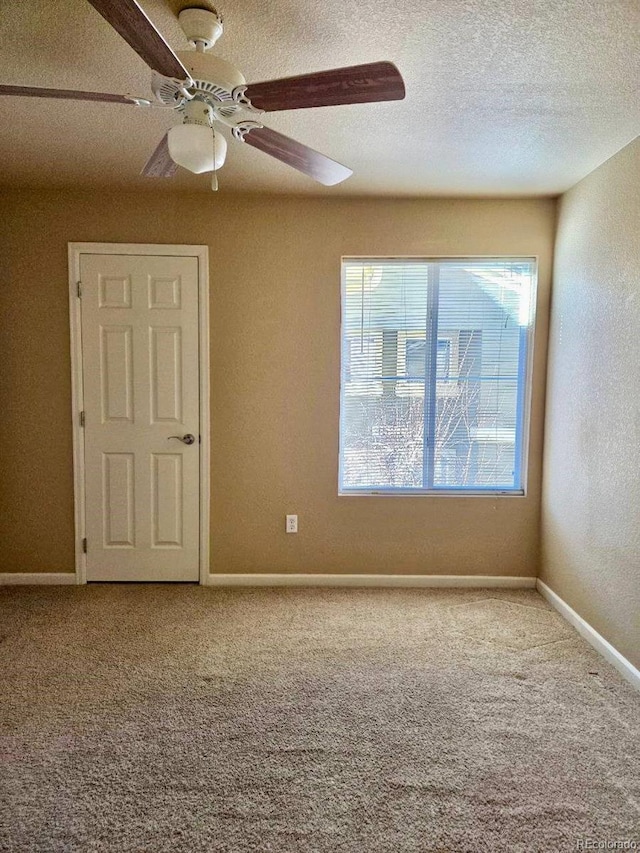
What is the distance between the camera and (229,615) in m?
2.98

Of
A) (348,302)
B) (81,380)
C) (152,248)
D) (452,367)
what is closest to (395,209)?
(348,302)

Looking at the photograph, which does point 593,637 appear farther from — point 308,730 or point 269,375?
point 269,375

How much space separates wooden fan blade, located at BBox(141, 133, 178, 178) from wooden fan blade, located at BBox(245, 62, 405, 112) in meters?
0.55

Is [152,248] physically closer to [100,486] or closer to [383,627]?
[100,486]

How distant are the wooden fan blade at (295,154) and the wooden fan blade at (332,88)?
0.23 meters

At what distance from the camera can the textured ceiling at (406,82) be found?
62.3 inches

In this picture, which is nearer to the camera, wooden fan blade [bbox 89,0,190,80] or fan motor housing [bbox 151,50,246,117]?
wooden fan blade [bbox 89,0,190,80]

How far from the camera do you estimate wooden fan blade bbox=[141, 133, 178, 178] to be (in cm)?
190

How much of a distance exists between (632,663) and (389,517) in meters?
1.50

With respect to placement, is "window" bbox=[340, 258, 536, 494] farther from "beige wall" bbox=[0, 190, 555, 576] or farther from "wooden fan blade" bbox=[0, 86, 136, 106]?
"wooden fan blade" bbox=[0, 86, 136, 106]

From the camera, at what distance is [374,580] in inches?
135

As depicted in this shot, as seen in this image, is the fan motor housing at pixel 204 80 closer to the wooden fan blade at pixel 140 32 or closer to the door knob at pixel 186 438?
the wooden fan blade at pixel 140 32

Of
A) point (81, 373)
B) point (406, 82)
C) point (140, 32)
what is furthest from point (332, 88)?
point (81, 373)

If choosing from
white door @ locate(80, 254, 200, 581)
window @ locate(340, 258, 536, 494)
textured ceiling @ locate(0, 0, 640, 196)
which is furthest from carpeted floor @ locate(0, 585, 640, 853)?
textured ceiling @ locate(0, 0, 640, 196)
